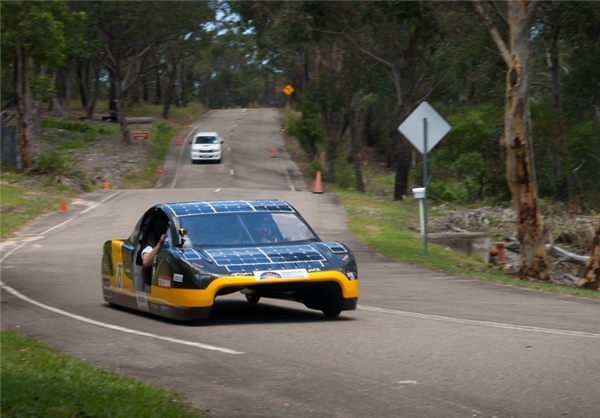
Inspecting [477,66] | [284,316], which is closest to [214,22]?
[477,66]

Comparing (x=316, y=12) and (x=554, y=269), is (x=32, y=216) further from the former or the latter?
(x=554, y=269)

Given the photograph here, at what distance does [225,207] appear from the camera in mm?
13250

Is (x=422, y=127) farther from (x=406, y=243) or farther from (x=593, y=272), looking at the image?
(x=406, y=243)

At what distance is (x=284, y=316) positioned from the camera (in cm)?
1315

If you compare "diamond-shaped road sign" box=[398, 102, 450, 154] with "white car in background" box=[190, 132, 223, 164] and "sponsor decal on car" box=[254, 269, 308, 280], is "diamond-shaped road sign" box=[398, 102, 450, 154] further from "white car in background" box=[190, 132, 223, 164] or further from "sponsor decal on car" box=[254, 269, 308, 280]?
"white car in background" box=[190, 132, 223, 164]

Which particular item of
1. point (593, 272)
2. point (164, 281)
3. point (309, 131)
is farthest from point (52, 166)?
point (164, 281)

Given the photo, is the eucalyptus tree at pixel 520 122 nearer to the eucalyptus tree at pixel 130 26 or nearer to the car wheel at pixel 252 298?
the car wheel at pixel 252 298

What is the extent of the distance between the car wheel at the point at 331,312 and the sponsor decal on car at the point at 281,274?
1.03 m

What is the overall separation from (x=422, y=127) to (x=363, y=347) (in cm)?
1231

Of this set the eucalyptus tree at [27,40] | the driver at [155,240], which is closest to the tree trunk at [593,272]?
the driver at [155,240]

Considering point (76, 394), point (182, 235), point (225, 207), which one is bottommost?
point (76, 394)

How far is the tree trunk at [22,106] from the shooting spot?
43.2 metres

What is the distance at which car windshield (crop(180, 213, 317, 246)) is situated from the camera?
12555 mm

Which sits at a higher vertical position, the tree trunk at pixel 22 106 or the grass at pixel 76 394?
the tree trunk at pixel 22 106
